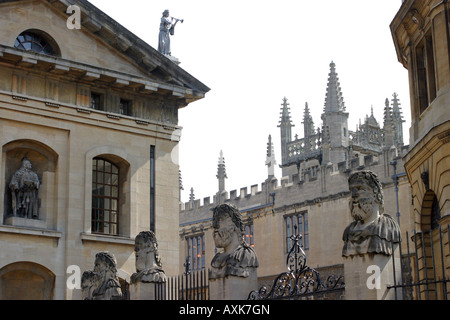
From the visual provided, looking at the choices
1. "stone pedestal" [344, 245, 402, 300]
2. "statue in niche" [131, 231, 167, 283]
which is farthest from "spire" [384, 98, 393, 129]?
"stone pedestal" [344, 245, 402, 300]

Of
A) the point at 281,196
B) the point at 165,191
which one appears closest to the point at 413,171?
the point at 165,191

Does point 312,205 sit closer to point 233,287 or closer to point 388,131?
point 388,131

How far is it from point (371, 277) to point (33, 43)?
17.3 metres

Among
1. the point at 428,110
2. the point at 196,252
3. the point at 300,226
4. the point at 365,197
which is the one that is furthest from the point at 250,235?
the point at 365,197

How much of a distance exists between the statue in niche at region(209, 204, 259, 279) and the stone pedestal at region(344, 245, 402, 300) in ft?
10.4

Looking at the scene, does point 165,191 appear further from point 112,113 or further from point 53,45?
point 53,45

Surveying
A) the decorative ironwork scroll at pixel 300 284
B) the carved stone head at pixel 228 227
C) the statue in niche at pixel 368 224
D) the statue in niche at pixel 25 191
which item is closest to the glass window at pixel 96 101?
the statue in niche at pixel 25 191

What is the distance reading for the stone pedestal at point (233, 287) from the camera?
16.8 m

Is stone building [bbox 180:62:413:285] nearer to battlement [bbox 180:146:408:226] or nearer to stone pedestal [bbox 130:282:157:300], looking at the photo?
battlement [bbox 180:146:408:226]

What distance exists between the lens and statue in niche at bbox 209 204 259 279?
16953mm

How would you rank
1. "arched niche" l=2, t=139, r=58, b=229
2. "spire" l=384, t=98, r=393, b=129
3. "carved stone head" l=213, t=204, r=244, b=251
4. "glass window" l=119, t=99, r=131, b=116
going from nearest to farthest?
"carved stone head" l=213, t=204, r=244, b=251, "arched niche" l=2, t=139, r=58, b=229, "glass window" l=119, t=99, r=131, b=116, "spire" l=384, t=98, r=393, b=129

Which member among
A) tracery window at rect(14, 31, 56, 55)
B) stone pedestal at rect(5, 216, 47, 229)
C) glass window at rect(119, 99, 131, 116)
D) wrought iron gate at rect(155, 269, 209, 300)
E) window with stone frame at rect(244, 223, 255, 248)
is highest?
window with stone frame at rect(244, 223, 255, 248)

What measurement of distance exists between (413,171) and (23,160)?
11175mm

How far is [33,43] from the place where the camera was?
2820 cm
